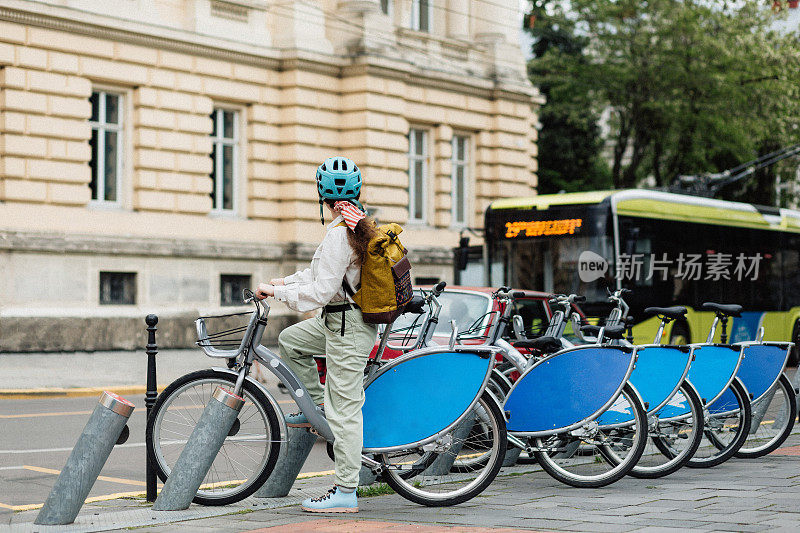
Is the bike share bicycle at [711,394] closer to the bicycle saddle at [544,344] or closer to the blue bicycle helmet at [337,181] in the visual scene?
the bicycle saddle at [544,344]

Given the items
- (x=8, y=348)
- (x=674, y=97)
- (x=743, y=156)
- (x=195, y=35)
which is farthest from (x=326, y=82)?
(x=743, y=156)

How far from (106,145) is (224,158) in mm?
3282

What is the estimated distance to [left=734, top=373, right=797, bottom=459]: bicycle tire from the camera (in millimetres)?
8906

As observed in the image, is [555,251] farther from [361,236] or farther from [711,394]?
[361,236]

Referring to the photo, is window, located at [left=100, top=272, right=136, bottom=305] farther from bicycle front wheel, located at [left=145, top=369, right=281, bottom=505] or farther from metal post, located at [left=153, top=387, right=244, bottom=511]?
metal post, located at [left=153, top=387, right=244, bottom=511]

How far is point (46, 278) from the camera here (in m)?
20.9

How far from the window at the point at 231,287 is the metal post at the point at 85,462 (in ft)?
59.8

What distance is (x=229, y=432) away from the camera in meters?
6.41

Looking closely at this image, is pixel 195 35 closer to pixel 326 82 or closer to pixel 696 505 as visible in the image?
pixel 326 82

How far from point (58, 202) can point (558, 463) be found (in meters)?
16.0

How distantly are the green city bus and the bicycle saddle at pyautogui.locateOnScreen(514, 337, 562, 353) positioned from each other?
958cm

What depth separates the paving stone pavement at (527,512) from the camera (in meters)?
5.84

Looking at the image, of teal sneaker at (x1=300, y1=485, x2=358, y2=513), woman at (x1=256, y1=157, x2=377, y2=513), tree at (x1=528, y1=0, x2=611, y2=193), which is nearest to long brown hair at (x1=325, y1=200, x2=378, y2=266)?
woman at (x1=256, y1=157, x2=377, y2=513)

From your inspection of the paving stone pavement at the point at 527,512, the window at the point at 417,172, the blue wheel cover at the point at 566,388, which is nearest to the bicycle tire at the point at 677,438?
the paving stone pavement at the point at 527,512
